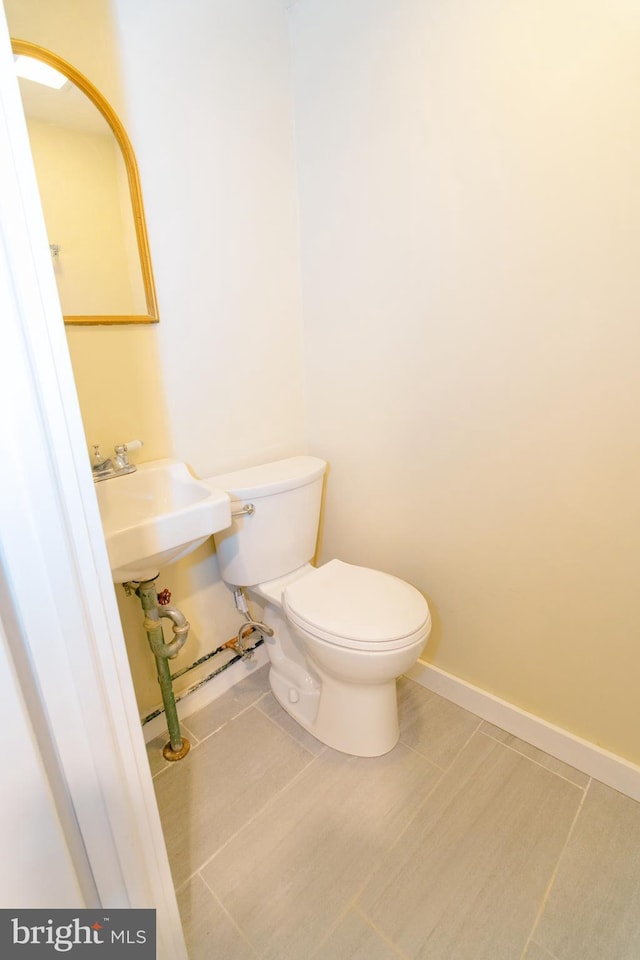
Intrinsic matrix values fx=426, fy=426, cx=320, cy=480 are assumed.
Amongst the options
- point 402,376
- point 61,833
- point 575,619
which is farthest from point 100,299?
point 575,619

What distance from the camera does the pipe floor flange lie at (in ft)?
4.27

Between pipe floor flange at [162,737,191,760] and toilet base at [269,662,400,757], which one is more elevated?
toilet base at [269,662,400,757]

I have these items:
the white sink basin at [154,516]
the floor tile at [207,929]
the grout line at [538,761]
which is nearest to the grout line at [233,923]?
the floor tile at [207,929]

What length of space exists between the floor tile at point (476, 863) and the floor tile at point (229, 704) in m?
0.65

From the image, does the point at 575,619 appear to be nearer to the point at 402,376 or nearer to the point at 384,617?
the point at 384,617

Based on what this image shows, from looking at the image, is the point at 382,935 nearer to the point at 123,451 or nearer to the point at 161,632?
the point at 161,632

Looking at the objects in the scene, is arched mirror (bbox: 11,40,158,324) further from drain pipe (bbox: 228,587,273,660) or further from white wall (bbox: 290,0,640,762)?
drain pipe (bbox: 228,587,273,660)

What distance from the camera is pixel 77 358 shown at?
3.55ft

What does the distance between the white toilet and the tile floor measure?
4.4 inches

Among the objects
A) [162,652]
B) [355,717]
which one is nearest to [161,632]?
[162,652]

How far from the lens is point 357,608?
3.99 ft

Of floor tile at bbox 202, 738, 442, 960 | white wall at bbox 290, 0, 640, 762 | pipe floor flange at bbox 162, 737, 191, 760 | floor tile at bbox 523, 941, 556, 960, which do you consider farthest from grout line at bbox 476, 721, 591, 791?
pipe floor flange at bbox 162, 737, 191, 760

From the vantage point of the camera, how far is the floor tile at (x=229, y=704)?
1.42m

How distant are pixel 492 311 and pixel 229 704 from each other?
4.98ft
